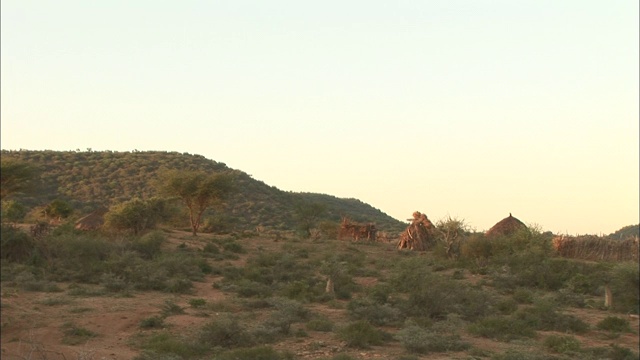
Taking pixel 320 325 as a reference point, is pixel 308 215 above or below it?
above

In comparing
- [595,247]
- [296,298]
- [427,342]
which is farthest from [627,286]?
[595,247]

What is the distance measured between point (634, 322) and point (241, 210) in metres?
42.1

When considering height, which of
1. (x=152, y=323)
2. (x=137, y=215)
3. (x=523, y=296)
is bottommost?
(x=152, y=323)

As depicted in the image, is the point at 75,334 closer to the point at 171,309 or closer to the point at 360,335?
the point at 171,309

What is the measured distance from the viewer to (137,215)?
31781mm

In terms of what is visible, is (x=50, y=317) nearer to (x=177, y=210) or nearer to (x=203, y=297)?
(x=203, y=297)

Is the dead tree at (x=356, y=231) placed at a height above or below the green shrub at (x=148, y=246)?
above

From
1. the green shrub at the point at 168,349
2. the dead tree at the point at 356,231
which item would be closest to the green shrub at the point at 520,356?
the green shrub at the point at 168,349

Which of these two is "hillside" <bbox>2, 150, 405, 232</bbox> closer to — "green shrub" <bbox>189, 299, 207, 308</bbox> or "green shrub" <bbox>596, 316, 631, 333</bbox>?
"green shrub" <bbox>189, 299, 207, 308</bbox>

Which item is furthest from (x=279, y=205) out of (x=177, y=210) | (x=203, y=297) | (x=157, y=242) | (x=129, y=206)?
(x=203, y=297)

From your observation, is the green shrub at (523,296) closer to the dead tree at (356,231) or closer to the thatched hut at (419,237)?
the thatched hut at (419,237)

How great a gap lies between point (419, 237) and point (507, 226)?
503 centimetres

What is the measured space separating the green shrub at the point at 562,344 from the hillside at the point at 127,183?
31520 millimetres

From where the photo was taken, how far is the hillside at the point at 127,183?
52.4m
